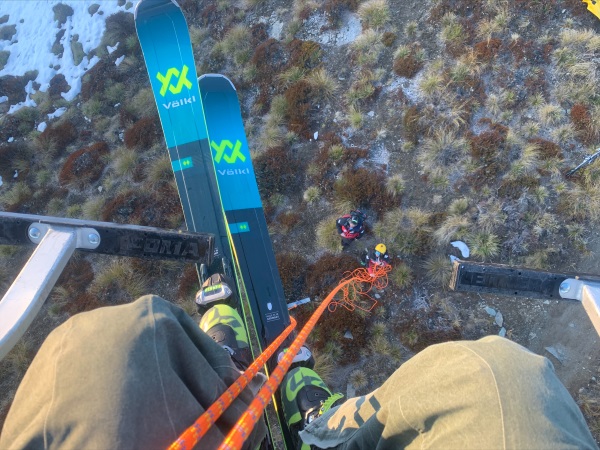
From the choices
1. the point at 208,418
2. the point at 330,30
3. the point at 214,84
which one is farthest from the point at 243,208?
the point at 208,418

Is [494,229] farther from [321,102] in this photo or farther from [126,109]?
[126,109]

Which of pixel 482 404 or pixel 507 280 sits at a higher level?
pixel 482 404

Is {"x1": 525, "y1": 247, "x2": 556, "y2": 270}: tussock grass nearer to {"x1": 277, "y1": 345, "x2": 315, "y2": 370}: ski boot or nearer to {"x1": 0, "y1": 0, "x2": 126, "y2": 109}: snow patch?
{"x1": 277, "y1": 345, "x2": 315, "y2": 370}: ski boot

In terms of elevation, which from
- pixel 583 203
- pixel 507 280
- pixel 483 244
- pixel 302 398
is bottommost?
pixel 302 398

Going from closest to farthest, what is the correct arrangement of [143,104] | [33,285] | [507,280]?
[33,285] → [507,280] → [143,104]

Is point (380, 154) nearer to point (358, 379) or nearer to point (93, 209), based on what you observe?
point (358, 379)

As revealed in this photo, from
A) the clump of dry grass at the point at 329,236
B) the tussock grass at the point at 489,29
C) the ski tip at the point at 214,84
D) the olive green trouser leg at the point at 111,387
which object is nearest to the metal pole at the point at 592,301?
the clump of dry grass at the point at 329,236

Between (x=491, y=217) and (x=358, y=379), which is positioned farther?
(x=491, y=217)

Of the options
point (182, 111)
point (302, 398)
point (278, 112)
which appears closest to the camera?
point (302, 398)
